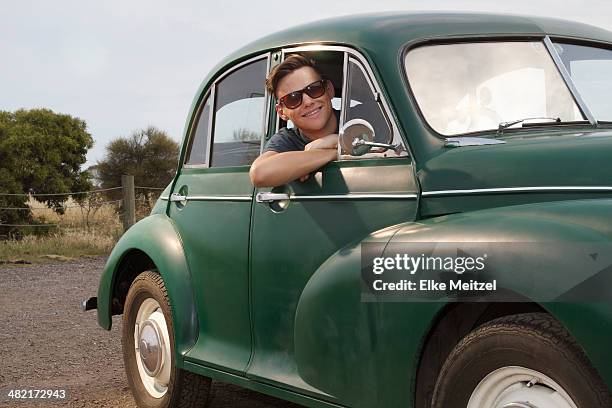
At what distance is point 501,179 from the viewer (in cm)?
355

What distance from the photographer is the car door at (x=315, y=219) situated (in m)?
3.85

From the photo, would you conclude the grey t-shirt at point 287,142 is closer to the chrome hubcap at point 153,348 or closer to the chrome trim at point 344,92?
the chrome trim at point 344,92

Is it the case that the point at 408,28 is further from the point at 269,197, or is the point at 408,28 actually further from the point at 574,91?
the point at 269,197

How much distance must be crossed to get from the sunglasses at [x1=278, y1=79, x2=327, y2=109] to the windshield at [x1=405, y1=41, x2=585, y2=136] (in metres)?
0.51

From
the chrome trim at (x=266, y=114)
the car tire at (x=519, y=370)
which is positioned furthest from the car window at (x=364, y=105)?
the car tire at (x=519, y=370)

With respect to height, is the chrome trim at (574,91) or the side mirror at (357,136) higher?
the chrome trim at (574,91)

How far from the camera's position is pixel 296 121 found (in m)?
4.46

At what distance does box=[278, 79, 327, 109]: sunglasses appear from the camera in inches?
172

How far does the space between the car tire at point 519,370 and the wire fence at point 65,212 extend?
48.1ft

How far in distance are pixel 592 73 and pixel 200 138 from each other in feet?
7.43

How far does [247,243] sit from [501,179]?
148cm

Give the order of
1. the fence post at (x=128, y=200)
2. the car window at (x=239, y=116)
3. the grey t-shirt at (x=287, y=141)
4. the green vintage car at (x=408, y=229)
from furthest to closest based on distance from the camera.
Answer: the fence post at (x=128, y=200) < the car window at (x=239, y=116) < the grey t-shirt at (x=287, y=141) < the green vintage car at (x=408, y=229)

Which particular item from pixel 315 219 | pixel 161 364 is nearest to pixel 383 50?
pixel 315 219

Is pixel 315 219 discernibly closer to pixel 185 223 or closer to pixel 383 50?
pixel 383 50
